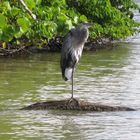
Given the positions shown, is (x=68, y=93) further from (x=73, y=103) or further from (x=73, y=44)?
(x=73, y=44)

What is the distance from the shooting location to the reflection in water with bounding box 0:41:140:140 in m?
8.48

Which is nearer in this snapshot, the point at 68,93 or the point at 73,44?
the point at 73,44

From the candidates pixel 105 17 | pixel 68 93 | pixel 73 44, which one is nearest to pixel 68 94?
pixel 68 93

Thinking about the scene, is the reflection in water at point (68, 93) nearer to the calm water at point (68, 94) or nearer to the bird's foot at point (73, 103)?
the calm water at point (68, 94)

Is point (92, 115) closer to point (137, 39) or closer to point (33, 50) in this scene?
point (33, 50)

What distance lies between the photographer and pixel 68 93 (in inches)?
447

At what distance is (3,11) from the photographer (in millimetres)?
12672

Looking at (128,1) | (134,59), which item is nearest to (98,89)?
(134,59)

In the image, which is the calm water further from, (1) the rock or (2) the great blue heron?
(2) the great blue heron

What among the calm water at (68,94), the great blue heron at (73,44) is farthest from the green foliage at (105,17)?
the great blue heron at (73,44)

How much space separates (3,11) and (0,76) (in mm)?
1495

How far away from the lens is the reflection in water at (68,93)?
8484 millimetres

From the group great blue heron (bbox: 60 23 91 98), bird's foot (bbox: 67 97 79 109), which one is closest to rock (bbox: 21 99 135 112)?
bird's foot (bbox: 67 97 79 109)

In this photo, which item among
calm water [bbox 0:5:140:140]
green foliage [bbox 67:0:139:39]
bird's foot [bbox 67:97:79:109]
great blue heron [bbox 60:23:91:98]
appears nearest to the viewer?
calm water [bbox 0:5:140:140]
